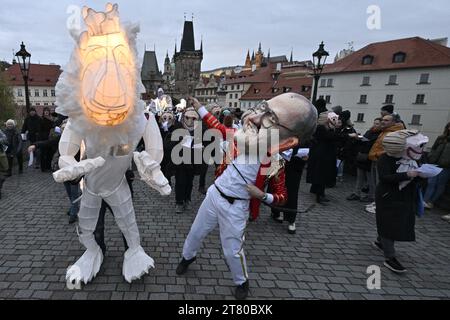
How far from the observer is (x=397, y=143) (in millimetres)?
3334

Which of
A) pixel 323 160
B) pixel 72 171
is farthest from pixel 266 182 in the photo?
pixel 323 160

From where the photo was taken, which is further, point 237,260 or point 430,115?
point 430,115

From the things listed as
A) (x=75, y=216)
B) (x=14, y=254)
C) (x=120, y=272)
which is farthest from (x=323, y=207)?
(x=14, y=254)

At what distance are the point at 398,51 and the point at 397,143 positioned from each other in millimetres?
34305

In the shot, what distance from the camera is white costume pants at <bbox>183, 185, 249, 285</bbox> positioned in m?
2.64

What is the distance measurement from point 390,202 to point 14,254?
475 cm

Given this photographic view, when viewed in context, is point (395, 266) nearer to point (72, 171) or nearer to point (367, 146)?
point (367, 146)

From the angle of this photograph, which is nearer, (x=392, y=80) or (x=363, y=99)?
(x=392, y=80)

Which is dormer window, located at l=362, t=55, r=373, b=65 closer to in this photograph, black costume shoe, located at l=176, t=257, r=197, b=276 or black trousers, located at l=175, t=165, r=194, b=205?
black trousers, located at l=175, t=165, r=194, b=205

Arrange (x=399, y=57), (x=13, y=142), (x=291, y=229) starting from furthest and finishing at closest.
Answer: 1. (x=399, y=57)
2. (x=13, y=142)
3. (x=291, y=229)

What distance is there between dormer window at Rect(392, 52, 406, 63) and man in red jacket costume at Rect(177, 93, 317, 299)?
3490 cm
